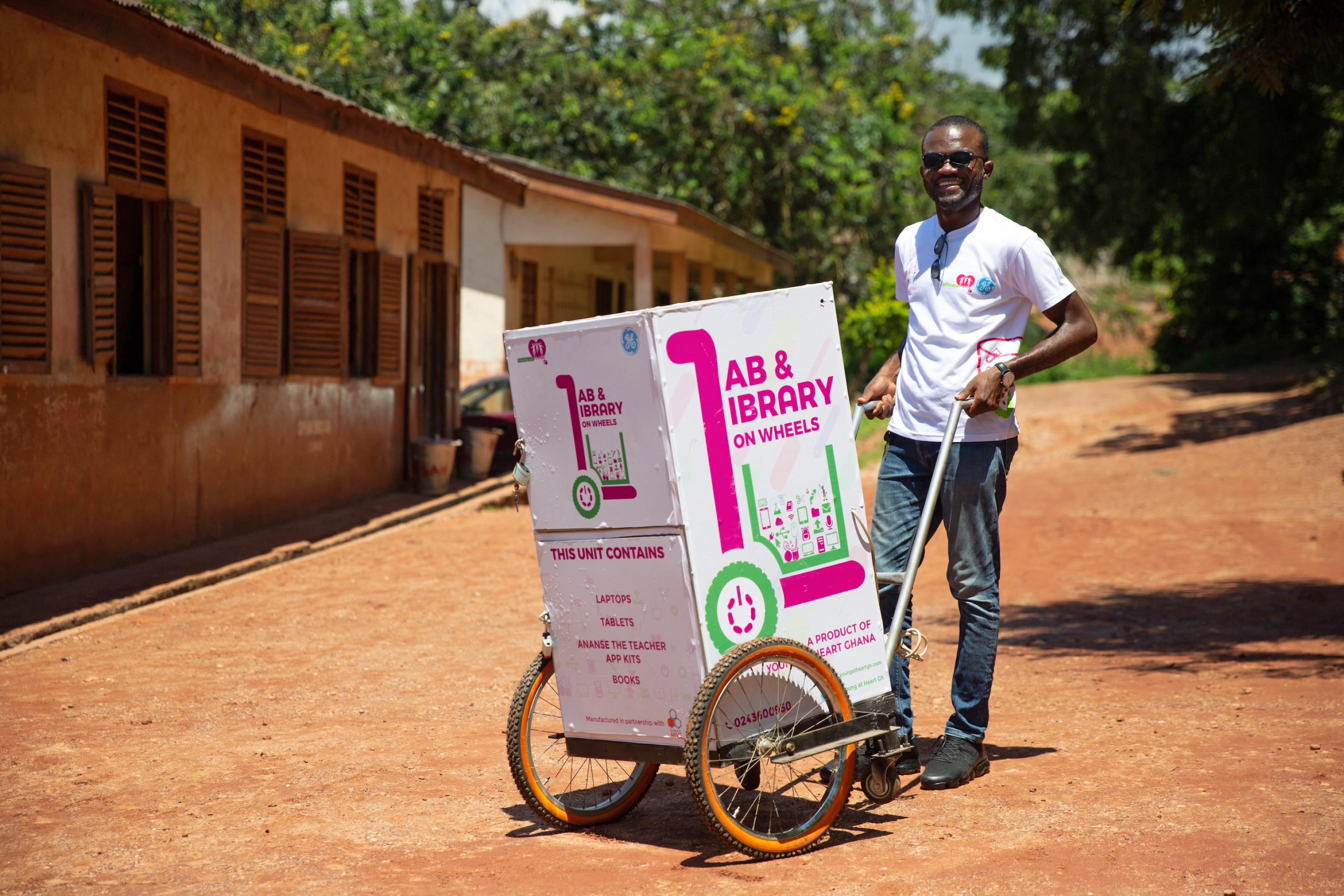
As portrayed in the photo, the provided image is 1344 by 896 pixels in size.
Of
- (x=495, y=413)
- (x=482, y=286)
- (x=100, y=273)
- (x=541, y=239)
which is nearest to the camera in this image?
(x=100, y=273)

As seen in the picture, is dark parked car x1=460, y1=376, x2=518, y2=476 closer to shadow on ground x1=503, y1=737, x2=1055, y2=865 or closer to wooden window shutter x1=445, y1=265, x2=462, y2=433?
wooden window shutter x1=445, y1=265, x2=462, y2=433

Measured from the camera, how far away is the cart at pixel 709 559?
3.59 m

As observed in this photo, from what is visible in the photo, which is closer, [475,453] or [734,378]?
[734,378]

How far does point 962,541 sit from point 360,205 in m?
9.71

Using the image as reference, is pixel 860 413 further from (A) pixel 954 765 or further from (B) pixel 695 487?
(A) pixel 954 765

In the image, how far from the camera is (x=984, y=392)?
4.04 m

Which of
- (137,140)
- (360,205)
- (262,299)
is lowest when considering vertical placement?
(262,299)

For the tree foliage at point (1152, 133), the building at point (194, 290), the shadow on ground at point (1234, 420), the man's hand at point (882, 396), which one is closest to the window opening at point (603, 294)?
the tree foliage at point (1152, 133)

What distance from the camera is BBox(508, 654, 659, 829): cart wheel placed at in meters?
3.93

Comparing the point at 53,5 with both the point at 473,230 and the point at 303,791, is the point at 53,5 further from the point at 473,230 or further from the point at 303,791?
the point at 473,230

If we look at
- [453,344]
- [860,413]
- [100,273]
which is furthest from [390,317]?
[860,413]

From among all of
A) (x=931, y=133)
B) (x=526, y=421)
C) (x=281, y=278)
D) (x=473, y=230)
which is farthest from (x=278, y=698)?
(x=473, y=230)

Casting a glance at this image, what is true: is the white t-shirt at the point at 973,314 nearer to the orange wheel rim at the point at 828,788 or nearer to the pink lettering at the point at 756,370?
the pink lettering at the point at 756,370

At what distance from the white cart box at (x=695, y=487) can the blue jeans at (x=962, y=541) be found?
44cm
